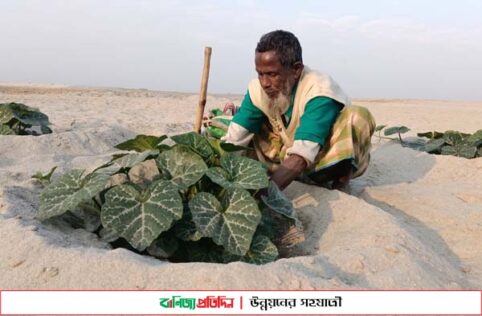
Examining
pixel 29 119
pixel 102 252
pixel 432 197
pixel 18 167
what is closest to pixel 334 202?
pixel 432 197

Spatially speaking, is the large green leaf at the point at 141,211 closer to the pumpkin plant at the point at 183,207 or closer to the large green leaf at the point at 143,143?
the pumpkin plant at the point at 183,207

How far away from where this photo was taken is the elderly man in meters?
2.40

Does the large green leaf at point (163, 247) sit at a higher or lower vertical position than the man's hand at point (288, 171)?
lower

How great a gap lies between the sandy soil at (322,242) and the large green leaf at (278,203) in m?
0.20

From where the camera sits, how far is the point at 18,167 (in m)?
2.83

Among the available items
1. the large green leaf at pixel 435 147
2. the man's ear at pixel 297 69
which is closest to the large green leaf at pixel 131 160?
the man's ear at pixel 297 69

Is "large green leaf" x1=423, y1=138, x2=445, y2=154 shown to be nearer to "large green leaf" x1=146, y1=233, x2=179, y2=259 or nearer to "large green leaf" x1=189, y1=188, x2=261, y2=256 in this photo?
"large green leaf" x1=189, y1=188, x2=261, y2=256

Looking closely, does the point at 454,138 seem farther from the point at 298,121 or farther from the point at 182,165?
the point at 182,165

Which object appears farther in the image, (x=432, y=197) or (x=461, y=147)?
(x=461, y=147)

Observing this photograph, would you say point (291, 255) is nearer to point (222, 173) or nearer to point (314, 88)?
point (222, 173)

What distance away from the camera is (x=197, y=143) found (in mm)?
2135

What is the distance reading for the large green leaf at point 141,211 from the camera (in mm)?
1734

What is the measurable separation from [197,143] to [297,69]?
28.8 inches

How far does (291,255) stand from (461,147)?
302cm
